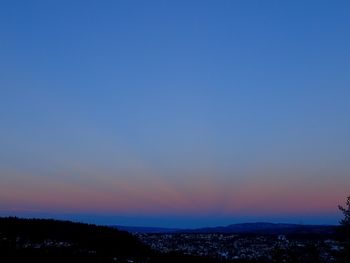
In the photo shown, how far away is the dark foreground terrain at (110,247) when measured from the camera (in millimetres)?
30328

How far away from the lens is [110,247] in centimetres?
4675

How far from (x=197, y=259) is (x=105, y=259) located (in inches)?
510

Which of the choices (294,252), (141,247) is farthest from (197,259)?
(294,252)

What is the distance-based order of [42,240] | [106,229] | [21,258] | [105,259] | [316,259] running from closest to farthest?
1. [316,259]
2. [21,258]
3. [105,259]
4. [42,240]
5. [106,229]

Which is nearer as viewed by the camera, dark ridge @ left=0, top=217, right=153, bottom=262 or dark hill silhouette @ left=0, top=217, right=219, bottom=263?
dark hill silhouette @ left=0, top=217, right=219, bottom=263

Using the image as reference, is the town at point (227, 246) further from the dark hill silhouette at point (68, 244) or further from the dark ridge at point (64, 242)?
the dark ridge at point (64, 242)

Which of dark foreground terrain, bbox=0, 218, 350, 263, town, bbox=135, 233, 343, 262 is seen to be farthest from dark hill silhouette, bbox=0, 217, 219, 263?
town, bbox=135, 233, 343, 262

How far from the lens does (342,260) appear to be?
28969mm

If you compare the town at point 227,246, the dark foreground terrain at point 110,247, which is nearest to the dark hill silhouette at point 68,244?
the dark foreground terrain at point 110,247

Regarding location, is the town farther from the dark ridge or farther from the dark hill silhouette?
the dark ridge

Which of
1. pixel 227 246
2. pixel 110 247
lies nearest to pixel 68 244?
pixel 110 247

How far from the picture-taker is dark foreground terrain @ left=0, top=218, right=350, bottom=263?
3033 cm

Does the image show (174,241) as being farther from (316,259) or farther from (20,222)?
(316,259)

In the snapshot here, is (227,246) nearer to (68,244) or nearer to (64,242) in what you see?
(64,242)
